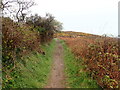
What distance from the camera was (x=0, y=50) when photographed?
23.0 ft

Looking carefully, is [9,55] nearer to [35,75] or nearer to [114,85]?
[35,75]

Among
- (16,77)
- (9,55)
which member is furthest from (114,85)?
(9,55)

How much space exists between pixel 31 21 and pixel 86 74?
10784 millimetres

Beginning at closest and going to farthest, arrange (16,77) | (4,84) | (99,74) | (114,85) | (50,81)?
(4,84)
(114,85)
(16,77)
(99,74)
(50,81)

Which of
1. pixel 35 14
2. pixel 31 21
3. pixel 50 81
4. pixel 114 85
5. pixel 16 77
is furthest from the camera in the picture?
pixel 35 14

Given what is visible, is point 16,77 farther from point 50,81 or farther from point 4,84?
point 50,81

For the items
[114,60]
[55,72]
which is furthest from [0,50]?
[114,60]

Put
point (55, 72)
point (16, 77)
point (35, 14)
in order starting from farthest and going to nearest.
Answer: point (35, 14), point (55, 72), point (16, 77)

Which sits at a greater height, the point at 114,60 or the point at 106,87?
the point at 114,60

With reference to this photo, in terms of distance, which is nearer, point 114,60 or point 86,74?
point 86,74

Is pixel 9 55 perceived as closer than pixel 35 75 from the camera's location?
Yes

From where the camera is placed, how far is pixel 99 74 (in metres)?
7.25

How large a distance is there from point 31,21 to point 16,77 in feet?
35.3

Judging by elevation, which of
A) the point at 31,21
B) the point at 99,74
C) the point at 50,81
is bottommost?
the point at 50,81
